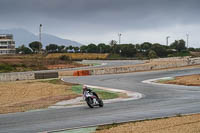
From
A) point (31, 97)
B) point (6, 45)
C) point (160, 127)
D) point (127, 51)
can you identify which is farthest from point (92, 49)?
point (160, 127)

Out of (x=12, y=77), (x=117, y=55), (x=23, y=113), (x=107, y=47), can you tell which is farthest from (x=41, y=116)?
(x=107, y=47)

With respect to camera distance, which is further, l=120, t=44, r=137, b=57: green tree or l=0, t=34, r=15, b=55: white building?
l=0, t=34, r=15, b=55: white building

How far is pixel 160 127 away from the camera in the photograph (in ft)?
42.5

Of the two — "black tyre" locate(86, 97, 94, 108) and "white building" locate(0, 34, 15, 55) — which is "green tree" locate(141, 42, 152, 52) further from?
"black tyre" locate(86, 97, 94, 108)

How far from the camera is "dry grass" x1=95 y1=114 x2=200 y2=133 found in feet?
40.1

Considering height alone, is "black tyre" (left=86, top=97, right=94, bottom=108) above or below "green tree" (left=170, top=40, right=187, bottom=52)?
below

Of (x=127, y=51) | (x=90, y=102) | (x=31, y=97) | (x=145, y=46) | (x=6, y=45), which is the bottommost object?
(x=31, y=97)

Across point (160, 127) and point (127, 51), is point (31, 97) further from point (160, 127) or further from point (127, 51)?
point (127, 51)

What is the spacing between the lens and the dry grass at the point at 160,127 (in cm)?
1222

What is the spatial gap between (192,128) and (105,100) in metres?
13.7

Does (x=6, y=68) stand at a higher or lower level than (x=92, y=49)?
lower

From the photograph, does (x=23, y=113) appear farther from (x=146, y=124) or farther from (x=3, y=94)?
(x=3, y=94)

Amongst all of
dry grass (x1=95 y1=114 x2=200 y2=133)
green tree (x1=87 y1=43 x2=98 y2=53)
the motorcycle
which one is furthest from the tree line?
dry grass (x1=95 y1=114 x2=200 y2=133)

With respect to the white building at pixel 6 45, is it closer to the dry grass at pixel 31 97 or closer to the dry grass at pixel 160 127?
the dry grass at pixel 31 97
